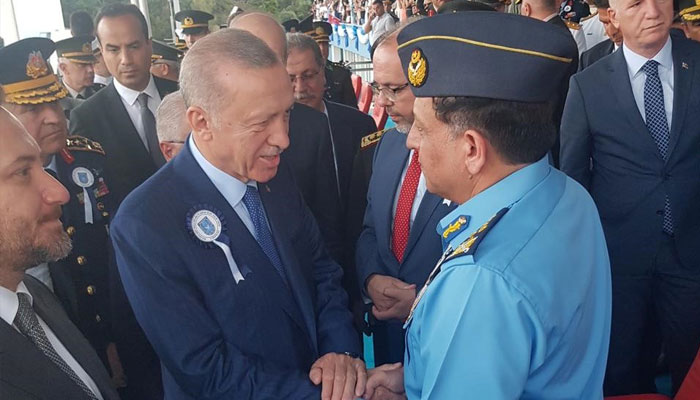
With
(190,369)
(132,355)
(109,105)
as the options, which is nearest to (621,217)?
(190,369)

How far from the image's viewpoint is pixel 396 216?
2098 millimetres

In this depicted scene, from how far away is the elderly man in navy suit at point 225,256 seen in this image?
4.59ft

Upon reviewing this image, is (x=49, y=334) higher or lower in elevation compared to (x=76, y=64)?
higher

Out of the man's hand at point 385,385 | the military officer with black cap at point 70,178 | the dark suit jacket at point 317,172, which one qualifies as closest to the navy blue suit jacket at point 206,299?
the man's hand at point 385,385

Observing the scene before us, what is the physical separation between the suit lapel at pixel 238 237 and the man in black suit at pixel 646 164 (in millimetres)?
1646

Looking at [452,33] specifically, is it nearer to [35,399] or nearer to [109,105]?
[35,399]

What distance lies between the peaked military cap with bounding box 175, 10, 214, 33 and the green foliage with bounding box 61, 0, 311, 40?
0.17 m

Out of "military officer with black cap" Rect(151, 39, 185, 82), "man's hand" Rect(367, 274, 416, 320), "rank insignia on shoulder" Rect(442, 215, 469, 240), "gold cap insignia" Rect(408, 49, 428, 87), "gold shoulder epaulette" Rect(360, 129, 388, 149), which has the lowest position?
"man's hand" Rect(367, 274, 416, 320)

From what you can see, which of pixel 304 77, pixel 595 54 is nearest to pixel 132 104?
pixel 304 77

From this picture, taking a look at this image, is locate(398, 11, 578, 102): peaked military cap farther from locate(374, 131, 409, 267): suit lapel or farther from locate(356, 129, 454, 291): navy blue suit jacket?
locate(374, 131, 409, 267): suit lapel

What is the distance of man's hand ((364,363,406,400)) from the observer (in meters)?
1.56

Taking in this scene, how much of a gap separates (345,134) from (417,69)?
1718 millimetres

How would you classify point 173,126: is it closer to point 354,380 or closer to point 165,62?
point 354,380

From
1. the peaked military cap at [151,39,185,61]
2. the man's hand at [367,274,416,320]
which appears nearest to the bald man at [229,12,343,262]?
the man's hand at [367,274,416,320]
